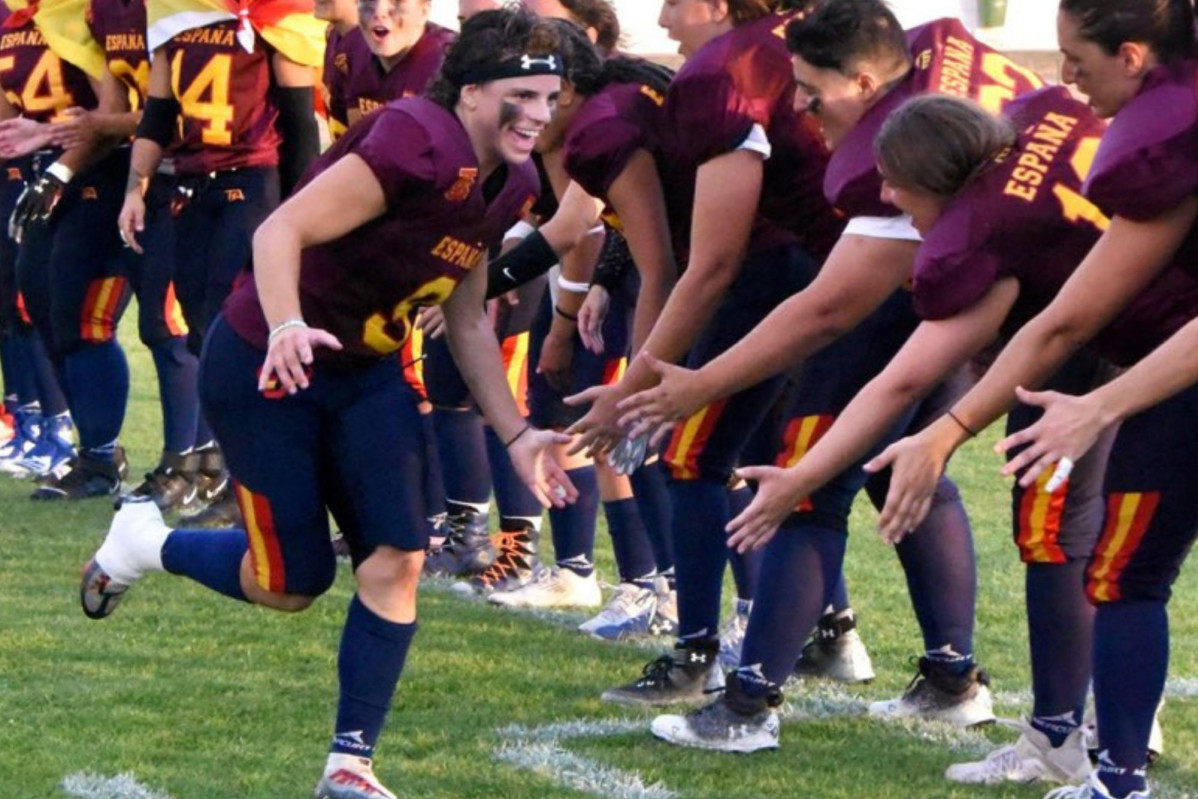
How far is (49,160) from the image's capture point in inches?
296

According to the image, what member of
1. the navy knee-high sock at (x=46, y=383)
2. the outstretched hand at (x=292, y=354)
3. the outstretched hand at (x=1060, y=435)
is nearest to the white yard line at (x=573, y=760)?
the outstretched hand at (x=292, y=354)

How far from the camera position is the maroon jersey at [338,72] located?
6430mm

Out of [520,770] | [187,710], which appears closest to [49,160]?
[187,710]

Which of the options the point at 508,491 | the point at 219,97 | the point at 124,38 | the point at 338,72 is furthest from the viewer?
the point at 124,38

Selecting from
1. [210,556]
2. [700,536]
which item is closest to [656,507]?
[700,536]

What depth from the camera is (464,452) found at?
6234 mm

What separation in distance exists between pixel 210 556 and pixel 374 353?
0.63m

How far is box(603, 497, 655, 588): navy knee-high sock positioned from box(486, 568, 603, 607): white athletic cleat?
0.72 ft

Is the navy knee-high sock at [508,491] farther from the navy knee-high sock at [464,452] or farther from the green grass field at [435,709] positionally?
the green grass field at [435,709]

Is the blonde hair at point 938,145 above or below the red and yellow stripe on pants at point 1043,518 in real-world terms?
above

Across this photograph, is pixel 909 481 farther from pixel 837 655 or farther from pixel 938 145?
pixel 837 655

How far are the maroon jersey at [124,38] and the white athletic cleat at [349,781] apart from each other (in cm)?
375

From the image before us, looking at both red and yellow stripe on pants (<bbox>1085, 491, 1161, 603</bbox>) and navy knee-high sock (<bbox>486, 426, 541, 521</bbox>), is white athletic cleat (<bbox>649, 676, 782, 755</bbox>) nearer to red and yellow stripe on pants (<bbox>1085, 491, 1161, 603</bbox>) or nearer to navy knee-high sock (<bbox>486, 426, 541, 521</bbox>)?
red and yellow stripe on pants (<bbox>1085, 491, 1161, 603</bbox>)

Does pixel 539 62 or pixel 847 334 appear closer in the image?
pixel 539 62
